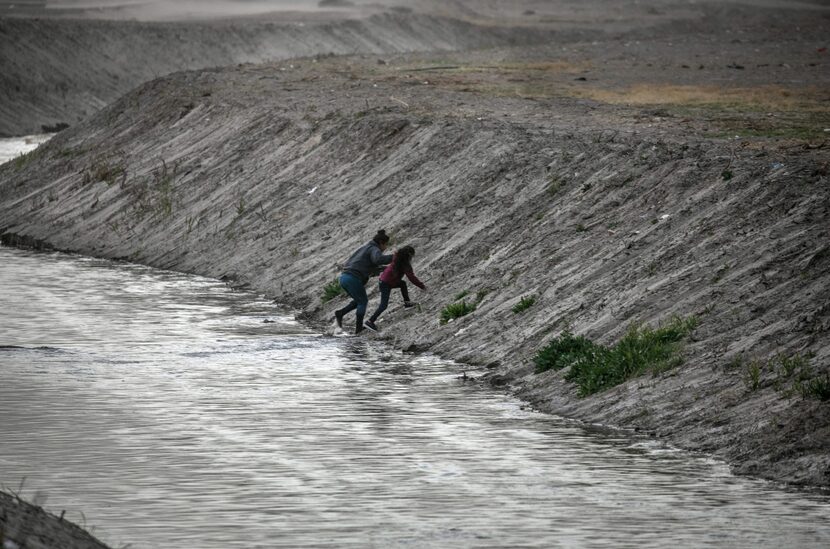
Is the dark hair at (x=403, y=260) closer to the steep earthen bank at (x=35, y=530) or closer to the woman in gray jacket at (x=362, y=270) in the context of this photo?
the woman in gray jacket at (x=362, y=270)

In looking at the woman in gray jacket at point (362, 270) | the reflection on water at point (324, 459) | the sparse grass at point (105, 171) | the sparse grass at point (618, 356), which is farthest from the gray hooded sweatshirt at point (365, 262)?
the sparse grass at point (105, 171)

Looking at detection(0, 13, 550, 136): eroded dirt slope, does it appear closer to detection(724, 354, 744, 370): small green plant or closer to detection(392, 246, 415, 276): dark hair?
detection(392, 246, 415, 276): dark hair

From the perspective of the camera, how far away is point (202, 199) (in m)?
38.1

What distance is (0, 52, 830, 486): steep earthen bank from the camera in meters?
18.3

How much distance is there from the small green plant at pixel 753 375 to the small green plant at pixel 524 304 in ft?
18.8

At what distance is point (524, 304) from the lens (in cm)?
2314

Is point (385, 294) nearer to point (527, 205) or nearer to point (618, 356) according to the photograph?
point (527, 205)

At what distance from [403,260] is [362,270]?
77cm

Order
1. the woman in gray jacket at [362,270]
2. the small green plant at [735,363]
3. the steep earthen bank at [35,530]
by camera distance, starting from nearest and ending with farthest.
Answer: the steep earthen bank at [35,530], the small green plant at [735,363], the woman in gray jacket at [362,270]

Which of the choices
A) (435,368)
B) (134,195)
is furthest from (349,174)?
(435,368)

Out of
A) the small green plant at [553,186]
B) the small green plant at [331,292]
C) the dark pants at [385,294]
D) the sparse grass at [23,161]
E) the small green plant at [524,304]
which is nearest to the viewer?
the small green plant at [524,304]

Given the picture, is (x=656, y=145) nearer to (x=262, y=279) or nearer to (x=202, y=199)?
(x=262, y=279)

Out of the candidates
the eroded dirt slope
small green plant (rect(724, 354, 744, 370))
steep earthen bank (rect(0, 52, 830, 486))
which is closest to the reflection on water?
steep earthen bank (rect(0, 52, 830, 486))

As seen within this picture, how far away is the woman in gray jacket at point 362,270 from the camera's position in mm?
24109
